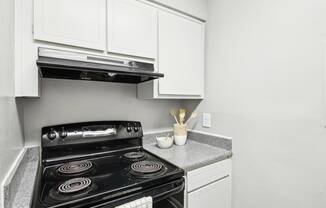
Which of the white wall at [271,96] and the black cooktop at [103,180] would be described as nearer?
the black cooktop at [103,180]

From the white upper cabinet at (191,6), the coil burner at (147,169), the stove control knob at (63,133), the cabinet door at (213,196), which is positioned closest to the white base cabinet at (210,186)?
the cabinet door at (213,196)

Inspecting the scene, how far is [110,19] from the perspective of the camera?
113 cm

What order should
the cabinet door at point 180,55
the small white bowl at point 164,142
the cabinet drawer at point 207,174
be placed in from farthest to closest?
Result: the small white bowl at point 164,142
the cabinet door at point 180,55
the cabinet drawer at point 207,174

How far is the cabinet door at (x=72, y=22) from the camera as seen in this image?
3.01 feet

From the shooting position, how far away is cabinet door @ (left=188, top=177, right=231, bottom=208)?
1.15 metres

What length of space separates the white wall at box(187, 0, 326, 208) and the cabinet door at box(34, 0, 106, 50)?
991mm

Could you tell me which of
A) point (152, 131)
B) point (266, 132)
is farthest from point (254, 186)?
point (152, 131)

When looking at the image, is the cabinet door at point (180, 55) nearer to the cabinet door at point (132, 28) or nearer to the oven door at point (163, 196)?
the cabinet door at point (132, 28)

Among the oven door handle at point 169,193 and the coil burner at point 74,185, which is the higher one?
the coil burner at point 74,185

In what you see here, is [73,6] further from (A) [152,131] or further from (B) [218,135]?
(B) [218,135]

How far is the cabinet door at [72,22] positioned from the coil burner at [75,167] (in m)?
0.76

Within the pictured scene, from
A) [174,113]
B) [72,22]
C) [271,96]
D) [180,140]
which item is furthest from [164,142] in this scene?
[72,22]

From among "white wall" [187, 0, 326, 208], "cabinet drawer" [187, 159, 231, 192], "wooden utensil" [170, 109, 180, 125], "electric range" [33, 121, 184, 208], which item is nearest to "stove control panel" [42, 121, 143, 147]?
"electric range" [33, 121, 184, 208]

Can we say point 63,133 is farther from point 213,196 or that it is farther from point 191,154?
point 213,196
